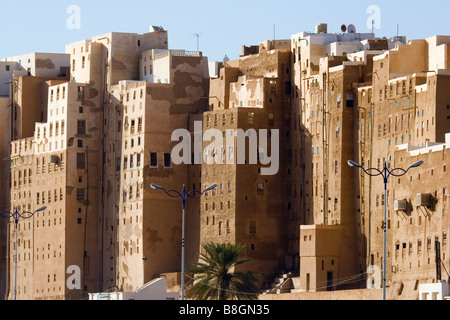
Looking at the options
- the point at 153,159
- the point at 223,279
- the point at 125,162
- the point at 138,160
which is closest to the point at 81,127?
the point at 125,162

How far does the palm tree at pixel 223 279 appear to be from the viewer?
342 feet

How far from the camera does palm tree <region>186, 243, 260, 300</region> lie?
342 feet

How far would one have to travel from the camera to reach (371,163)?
109750 millimetres

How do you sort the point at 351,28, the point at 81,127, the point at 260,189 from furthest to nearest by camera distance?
the point at 81,127 < the point at 351,28 < the point at 260,189

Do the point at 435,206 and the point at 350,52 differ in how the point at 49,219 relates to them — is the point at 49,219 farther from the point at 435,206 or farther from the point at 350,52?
the point at 435,206

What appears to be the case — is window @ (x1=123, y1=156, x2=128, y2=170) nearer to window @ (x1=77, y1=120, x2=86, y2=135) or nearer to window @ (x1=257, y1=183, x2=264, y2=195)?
window @ (x1=77, y1=120, x2=86, y2=135)

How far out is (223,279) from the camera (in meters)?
106

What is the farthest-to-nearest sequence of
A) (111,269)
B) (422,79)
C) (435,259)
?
(111,269)
(422,79)
(435,259)

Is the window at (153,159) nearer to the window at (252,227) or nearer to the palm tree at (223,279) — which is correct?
the window at (252,227)

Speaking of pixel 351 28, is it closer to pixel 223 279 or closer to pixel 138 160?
pixel 138 160

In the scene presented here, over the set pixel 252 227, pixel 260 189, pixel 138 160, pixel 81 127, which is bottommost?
pixel 252 227
